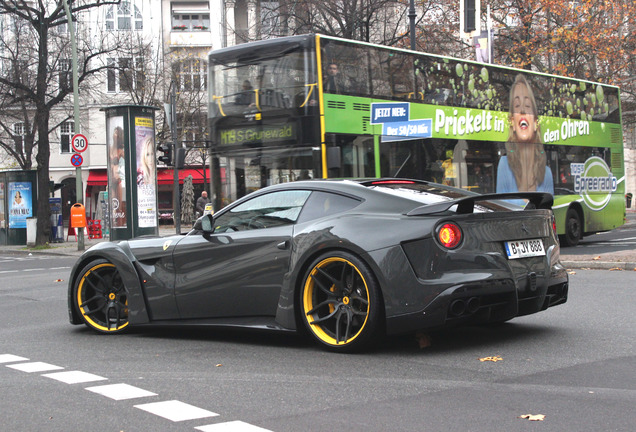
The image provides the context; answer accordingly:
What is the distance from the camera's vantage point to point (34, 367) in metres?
6.08

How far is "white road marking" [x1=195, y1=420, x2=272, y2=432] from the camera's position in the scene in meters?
4.10

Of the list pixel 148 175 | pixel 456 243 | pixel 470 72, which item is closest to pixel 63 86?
pixel 148 175

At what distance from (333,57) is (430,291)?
9.50 m

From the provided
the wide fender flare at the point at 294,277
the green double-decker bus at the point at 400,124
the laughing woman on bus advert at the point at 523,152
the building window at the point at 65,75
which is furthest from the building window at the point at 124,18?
the wide fender flare at the point at 294,277

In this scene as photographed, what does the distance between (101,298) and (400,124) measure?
8457mm

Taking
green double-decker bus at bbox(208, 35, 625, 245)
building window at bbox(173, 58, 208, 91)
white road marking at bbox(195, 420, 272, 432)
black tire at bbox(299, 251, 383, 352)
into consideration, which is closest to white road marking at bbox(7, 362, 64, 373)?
black tire at bbox(299, 251, 383, 352)

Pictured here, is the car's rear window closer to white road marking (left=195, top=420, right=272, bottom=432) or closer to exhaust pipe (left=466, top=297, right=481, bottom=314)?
exhaust pipe (left=466, top=297, right=481, bottom=314)

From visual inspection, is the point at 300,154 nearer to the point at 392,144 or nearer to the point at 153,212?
the point at 392,144

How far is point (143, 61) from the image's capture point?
42.1 m

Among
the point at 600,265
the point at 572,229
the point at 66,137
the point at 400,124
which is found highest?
the point at 66,137

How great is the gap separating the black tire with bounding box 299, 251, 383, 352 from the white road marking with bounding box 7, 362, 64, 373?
183 cm

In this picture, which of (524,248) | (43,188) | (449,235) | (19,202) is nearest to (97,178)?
(19,202)

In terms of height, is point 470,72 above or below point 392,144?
above

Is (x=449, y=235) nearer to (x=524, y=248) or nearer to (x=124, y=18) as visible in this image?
(x=524, y=248)
